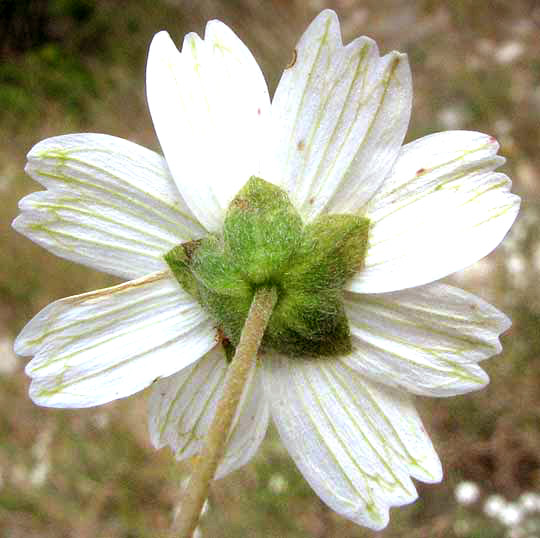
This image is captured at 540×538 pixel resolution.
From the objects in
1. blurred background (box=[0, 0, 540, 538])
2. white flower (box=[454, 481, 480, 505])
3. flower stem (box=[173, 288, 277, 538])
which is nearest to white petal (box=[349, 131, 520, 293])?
flower stem (box=[173, 288, 277, 538])

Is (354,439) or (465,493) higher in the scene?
(354,439)

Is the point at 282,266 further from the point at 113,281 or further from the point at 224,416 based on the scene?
the point at 113,281

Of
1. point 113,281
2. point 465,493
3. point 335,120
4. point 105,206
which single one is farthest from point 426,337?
point 113,281

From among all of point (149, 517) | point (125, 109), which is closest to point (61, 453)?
point (149, 517)

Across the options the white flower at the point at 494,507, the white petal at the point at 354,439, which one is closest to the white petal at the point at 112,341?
the white petal at the point at 354,439

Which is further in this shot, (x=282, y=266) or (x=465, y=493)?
(x=465, y=493)

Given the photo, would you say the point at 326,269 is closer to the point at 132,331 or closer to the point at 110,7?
the point at 132,331
